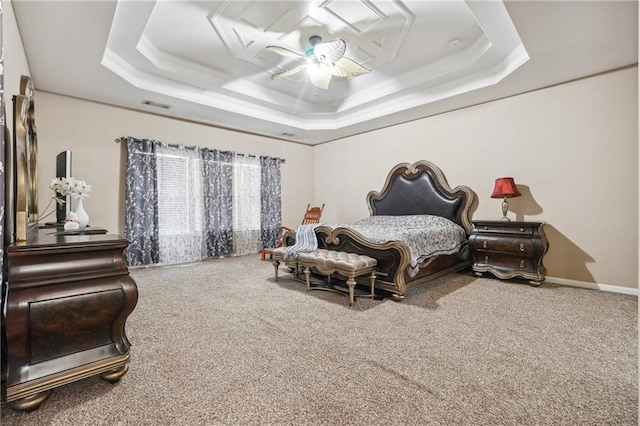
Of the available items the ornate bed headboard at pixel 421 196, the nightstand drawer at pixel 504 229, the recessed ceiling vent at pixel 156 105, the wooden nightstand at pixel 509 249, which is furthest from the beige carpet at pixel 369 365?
the recessed ceiling vent at pixel 156 105

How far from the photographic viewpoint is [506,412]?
4.40 feet

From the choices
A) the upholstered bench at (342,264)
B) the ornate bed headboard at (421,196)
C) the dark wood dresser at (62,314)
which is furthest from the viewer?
the ornate bed headboard at (421,196)

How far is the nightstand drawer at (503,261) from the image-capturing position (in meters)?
3.48

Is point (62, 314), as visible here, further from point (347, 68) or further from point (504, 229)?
point (504, 229)

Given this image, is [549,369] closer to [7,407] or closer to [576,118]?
[7,407]

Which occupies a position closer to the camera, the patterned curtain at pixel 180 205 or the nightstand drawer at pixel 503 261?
the nightstand drawer at pixel 503 261

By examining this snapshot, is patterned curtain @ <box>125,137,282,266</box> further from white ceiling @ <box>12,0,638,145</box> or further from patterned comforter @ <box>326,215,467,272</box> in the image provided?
patterned comforter @ <box>326,215,467,272</box>

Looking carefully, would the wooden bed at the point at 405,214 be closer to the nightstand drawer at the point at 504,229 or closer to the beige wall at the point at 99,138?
the nightstand drawer at the point at 504,229

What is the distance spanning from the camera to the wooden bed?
2934mm

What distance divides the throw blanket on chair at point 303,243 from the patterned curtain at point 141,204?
2.40m

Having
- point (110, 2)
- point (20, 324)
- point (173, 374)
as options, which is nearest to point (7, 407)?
point (20, 324)

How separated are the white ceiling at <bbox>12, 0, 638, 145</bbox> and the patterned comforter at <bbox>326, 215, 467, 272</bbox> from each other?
1750mm

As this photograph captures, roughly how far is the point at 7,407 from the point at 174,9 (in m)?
3.22

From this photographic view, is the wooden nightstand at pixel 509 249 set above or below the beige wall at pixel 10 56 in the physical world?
below
